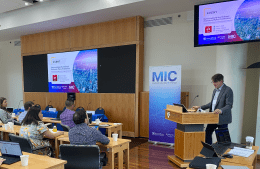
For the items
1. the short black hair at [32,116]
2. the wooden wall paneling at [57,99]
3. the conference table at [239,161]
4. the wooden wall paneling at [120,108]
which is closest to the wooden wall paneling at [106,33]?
the wooden wall paneling at [120,108]

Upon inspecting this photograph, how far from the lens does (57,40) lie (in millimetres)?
8125

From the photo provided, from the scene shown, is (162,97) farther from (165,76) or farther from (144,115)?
(144,115)

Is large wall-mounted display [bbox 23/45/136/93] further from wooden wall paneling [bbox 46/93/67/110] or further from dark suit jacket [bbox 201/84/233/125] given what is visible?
dark suit jacket [bbox 201/84/233/125]

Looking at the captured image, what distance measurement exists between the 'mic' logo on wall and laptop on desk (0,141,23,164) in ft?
12.8

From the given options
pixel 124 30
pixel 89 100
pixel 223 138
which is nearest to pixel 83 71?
pixel 89 100

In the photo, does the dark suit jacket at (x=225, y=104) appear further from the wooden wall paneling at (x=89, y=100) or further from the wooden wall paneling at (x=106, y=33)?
the wooden wall paneling at (x=89, y=100)

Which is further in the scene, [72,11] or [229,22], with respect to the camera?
[72,11]

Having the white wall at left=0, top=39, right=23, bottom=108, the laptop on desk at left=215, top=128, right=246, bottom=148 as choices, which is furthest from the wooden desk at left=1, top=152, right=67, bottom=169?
the white wall at left=0, top=39, right=23, bottom=108

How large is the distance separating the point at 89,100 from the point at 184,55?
3.82m

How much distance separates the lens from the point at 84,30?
7438mm

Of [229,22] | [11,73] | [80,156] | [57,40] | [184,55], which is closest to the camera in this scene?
[80,156]

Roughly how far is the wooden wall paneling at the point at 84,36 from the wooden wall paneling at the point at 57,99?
6.83ft

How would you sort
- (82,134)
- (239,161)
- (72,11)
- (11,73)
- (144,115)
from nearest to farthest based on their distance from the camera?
(239,161)
(82,134)
(72,11)
(144,115)
(11,73)

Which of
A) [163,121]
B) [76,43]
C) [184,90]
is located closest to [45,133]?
[163,121]
